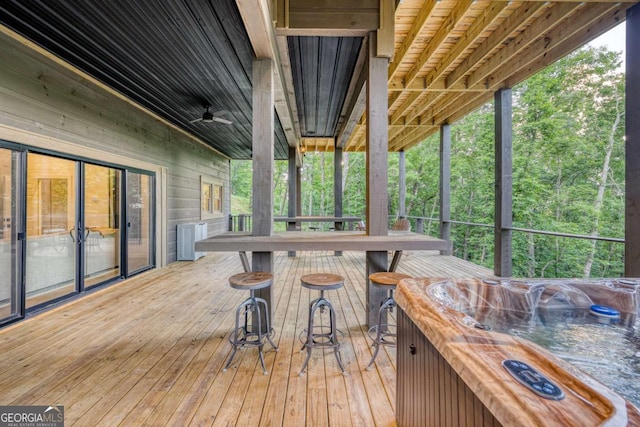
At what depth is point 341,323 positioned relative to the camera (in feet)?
9.97

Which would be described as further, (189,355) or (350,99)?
(350,99)

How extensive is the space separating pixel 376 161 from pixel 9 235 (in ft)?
12.6

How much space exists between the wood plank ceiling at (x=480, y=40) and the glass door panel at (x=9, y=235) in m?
4.37

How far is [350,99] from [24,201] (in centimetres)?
434

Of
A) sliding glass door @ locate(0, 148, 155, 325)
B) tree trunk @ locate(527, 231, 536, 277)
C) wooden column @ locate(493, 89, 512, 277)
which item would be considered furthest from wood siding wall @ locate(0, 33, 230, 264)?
tree trunk @ locate(527, 231, 536, 277)

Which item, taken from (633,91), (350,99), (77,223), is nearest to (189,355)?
(77,223)

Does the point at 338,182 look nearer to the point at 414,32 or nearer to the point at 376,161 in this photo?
the point at 414,32

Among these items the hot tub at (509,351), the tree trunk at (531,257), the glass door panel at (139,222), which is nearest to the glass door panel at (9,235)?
the glass door panel at (139,222)

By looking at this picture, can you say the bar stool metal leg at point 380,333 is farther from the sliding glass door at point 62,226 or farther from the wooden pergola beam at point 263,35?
Answer: the sliding glass door at point 62,226

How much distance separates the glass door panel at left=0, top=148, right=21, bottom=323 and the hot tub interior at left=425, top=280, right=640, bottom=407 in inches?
159

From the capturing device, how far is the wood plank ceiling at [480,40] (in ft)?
9.27

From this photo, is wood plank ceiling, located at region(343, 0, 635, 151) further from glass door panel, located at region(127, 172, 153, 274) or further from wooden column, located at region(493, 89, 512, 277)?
glass door panel, located at region(127, 172, 153, 274)

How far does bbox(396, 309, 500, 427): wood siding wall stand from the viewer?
86cm

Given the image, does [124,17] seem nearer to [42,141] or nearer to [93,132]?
[42,141]
